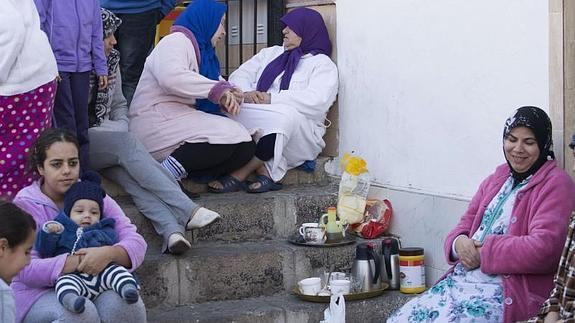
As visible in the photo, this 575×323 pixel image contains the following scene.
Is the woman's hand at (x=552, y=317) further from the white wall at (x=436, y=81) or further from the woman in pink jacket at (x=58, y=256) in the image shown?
the woman in pink jacket at (x=58, y=256)

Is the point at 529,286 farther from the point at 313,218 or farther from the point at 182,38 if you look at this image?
the point at 182,38

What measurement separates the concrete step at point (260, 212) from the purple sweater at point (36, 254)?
1.05 metres

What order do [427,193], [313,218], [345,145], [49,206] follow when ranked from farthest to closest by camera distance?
1. [345,145]
2. [313,218]
3. [427,193]
4. [49,206]

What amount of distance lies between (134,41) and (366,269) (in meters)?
2.30

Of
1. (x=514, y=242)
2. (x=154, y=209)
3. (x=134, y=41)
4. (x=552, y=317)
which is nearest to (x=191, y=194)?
(x=154, y=209)

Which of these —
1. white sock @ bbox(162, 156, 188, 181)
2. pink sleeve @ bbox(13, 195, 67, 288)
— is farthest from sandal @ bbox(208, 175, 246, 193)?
pink sleeve @ bbox(13, 195, 67, 288)

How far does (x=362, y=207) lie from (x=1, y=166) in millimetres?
2207

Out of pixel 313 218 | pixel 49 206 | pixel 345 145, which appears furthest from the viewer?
pixel 345 145

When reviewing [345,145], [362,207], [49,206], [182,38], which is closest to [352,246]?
[362,207]

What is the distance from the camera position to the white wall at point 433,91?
5453 millimetres

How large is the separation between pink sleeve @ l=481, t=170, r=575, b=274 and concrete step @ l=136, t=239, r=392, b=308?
1.39 meters

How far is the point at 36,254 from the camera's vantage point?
4.68 m

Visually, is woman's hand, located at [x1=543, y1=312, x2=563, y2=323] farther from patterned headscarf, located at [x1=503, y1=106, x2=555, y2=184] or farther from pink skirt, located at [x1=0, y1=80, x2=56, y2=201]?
pink skirt, located at [x1=0, y1=80, x2=56, y2=201]

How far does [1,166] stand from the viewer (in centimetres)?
508
